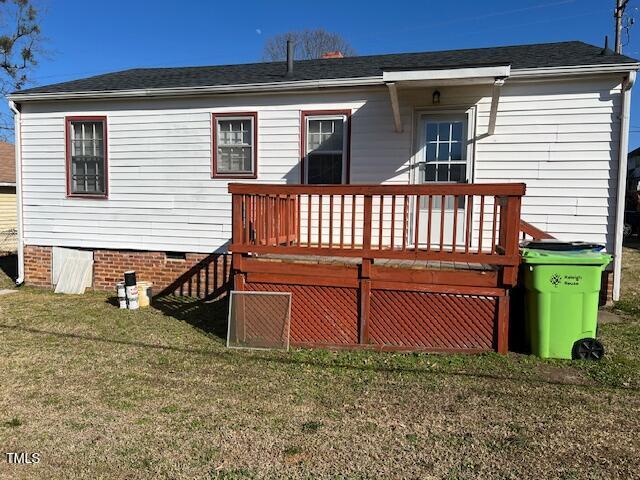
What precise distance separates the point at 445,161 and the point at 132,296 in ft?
16.2

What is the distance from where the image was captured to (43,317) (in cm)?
664

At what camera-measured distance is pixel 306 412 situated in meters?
3.67

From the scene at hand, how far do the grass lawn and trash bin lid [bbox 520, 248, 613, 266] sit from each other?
0.95 metres

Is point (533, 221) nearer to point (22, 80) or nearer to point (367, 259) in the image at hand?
point (367, 259)

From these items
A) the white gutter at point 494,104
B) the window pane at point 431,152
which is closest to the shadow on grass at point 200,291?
the window pane at point 431,152

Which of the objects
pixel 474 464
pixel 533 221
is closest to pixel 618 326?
pixel 533 221

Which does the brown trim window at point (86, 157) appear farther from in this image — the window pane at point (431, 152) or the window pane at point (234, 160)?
the window pane at point (431, 152)

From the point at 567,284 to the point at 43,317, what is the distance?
6414 millimetres

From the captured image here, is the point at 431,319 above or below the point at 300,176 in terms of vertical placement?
below

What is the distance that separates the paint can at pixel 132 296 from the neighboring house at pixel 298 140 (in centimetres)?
100

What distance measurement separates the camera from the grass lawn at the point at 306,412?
2.93 meters

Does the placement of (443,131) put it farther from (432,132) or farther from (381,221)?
(381,221)

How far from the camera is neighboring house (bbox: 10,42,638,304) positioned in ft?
21.2

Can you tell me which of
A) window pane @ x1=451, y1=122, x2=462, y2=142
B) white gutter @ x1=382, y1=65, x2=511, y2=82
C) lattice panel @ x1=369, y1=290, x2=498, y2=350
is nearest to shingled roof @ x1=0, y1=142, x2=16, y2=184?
white gutter @ x1=382, y1=65, x2=511, y2=82
